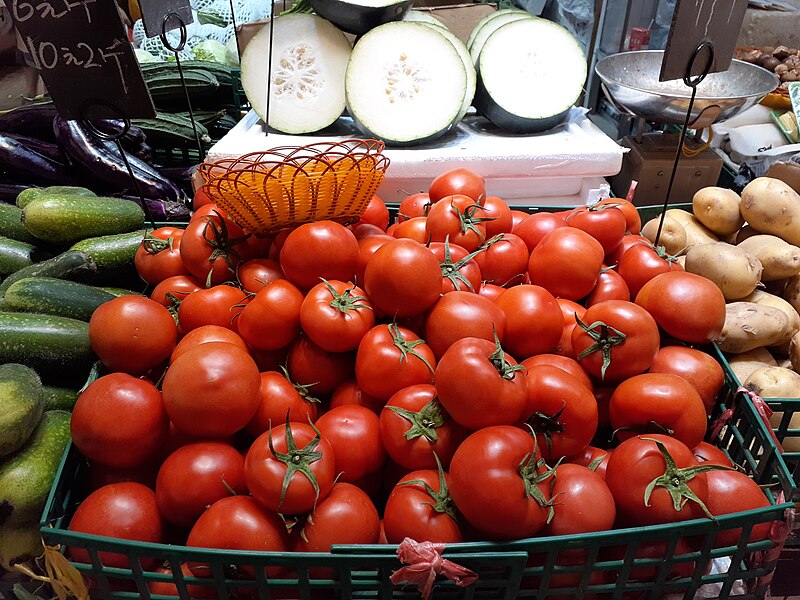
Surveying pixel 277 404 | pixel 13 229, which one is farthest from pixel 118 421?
pixel 13 229

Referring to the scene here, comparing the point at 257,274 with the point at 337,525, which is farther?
the point at 257,274

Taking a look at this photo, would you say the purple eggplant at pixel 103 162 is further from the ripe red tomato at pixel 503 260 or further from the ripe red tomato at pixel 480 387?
the ripe red tomato at pixel 480 387

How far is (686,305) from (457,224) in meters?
0.52

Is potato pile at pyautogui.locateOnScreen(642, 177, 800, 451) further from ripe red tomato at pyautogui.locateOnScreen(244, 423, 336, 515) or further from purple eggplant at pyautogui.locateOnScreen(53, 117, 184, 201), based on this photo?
purple eggplant at pyautogui.locateOnScreen(53, 117, 184, 201)

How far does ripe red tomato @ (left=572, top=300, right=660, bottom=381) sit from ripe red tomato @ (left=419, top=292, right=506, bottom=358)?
17cm

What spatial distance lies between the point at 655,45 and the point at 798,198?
205cm

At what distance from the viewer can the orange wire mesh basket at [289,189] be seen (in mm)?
1236

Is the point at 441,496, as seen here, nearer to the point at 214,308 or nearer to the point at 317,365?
the point at 317,365

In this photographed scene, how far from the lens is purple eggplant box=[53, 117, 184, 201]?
2.04m

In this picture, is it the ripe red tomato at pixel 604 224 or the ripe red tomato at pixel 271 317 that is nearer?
the ripe red tomato at pixel 271 317

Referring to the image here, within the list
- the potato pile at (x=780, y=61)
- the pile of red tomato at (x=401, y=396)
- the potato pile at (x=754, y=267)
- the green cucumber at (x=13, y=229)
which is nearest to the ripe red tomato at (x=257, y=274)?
the pile of red tomato at (x=401, y=396)

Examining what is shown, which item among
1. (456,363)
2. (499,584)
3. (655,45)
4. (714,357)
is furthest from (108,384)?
(655,45)

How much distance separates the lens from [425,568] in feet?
2.72

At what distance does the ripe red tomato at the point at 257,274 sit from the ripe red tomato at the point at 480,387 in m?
0.50
